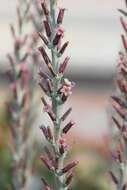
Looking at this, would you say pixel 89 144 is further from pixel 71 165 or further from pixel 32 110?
pixel 71 165

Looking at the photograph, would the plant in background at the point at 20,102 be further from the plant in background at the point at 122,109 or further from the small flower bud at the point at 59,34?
→ the small flower bud at the point at 59,34

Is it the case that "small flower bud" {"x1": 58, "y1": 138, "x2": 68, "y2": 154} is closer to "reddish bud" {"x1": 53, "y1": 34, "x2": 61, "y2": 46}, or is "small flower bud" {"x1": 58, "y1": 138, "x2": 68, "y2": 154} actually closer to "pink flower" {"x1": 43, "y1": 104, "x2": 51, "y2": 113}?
"pink flower" {"x1": 43, "y1": 104, "x2": 51, "y2": 113}

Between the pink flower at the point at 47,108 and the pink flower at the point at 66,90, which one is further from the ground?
the pink flower at the point at 66,90

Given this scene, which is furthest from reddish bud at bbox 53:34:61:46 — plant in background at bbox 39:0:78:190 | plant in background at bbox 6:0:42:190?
plant in background at bbox 6:0:42:190

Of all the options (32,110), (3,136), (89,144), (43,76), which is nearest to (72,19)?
(89,144)

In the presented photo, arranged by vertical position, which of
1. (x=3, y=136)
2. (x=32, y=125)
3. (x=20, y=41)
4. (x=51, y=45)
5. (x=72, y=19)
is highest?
(x=51, y=45)

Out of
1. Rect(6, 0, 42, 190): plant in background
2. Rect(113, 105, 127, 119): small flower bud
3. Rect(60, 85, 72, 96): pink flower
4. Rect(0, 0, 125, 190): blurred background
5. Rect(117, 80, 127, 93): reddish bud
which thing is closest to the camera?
Rect(60, 85, 72, 96): pink flower

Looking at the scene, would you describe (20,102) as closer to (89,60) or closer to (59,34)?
(59,34)

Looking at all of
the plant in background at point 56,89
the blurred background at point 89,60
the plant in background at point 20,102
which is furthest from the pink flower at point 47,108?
the blurred background at point 89,60
